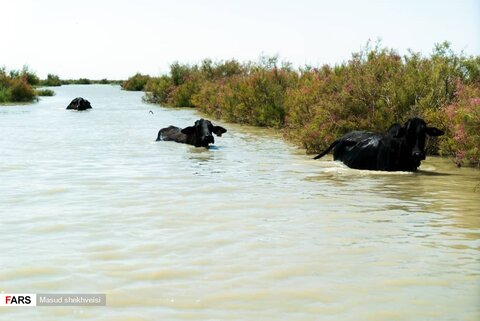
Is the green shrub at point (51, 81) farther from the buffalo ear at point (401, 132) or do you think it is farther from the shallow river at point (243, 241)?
the buffalo ear at point (401, 132)

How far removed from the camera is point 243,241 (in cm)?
682

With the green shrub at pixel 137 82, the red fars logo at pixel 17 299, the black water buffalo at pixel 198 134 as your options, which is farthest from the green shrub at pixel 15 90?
the red fars logo at pixel 17 299

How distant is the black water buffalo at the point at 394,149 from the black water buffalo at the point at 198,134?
16.2 feet

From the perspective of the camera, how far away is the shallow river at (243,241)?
4.92 metres

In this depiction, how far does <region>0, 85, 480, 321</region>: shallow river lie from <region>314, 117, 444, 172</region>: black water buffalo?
1.19 feet

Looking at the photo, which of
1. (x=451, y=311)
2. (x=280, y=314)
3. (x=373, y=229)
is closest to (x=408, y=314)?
(x=451, y=311)

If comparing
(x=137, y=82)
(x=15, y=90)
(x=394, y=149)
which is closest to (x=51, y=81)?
(x=137, y=82)

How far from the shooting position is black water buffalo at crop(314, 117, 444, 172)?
11.8m

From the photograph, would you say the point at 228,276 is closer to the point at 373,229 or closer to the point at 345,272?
the point at 345,272

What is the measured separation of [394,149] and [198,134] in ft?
22.0

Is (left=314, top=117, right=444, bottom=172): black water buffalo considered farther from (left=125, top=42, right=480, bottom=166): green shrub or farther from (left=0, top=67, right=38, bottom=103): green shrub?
(left=0, top=67, right=38, bottom=103): green shrub

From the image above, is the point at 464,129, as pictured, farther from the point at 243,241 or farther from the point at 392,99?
the point at 243,241

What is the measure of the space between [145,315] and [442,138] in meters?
11.8

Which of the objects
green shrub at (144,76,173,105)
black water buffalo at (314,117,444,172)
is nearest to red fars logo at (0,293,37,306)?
black water buffalo at (314,117,444,172)
